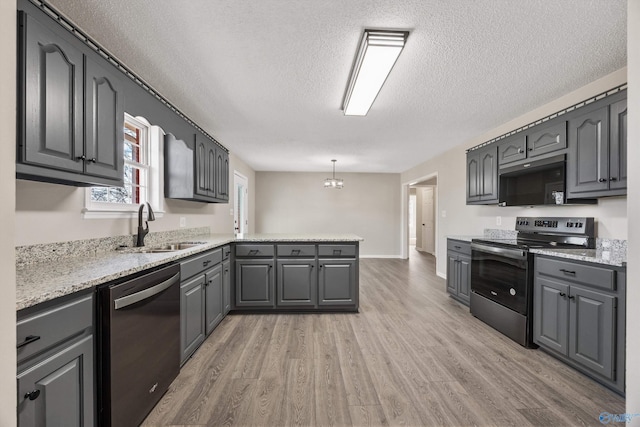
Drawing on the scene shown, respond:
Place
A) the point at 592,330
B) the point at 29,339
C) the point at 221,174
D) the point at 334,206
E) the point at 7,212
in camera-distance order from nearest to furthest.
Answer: the point at 7,212
the point at 29,339
the point at 592,330
the point at 221,174
the point at 334,206

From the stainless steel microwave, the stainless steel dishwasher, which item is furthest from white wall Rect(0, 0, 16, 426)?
the stainless steel microwave

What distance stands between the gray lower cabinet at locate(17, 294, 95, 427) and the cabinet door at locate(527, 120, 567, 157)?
147 inches

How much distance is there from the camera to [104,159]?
5.50 feet

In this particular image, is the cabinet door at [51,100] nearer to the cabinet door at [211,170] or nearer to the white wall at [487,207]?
the cabinet door at [211,170]

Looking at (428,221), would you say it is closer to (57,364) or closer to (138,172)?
(138,172)

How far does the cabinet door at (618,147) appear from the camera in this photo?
203 cm

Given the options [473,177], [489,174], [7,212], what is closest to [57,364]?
[7,212]

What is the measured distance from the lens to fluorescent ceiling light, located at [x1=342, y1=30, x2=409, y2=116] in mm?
1786

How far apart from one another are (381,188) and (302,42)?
20.5 ft

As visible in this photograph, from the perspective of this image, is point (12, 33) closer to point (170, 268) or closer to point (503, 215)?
point (170, 268)

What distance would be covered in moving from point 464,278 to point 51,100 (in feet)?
13.5

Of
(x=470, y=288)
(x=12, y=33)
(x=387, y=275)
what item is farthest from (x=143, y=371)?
(x=387, y=275)

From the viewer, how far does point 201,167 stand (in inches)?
122

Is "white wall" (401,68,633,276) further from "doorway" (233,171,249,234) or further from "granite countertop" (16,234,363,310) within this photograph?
"doorway" (233,171,249,234)
